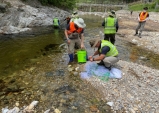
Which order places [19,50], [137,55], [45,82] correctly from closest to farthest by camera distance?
[45,82]
[137,55]
[19,50]

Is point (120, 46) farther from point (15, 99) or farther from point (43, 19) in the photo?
point (43, 19)

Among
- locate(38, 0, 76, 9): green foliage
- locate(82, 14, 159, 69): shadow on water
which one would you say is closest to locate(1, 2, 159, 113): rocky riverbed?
locate(82, 14, 159, 69): shadow on water

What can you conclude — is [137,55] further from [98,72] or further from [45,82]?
[45,82]

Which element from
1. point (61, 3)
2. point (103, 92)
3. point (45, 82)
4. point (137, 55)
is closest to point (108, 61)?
point (103, 92)

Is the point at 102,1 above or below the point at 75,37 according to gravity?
above

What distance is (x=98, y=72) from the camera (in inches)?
314

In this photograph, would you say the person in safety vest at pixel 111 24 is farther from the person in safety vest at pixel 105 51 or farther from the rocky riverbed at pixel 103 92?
the person in safety vest at pixel 105 51

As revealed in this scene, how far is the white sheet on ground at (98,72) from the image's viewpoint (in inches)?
308

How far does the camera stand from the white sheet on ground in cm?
782

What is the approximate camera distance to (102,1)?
86750 mm

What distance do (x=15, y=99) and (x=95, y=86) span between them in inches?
119

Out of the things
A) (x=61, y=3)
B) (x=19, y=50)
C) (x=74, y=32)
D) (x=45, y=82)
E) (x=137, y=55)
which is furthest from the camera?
(x=61, y=3)

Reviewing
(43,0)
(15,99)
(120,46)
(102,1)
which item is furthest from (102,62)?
(102,1)

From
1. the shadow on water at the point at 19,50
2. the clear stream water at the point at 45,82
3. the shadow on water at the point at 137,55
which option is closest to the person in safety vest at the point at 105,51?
the clear stream water at the point at 45,82
